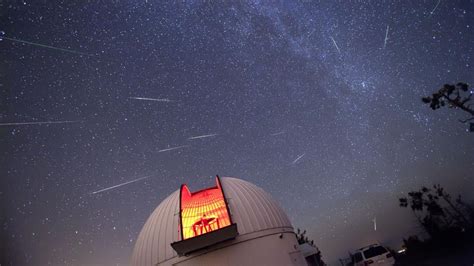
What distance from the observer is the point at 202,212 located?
35.1 ft

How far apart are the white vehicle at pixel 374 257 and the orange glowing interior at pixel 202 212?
7.93m

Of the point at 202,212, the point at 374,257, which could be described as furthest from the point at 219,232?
the point at 374,257

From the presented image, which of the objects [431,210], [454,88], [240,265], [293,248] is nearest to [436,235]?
[431,210]

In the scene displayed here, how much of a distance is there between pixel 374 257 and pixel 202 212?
348 inches

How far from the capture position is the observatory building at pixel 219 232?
865cm

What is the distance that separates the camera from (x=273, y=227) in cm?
984

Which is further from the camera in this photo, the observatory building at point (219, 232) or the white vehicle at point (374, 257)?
the white vehicle at point (374, 257)

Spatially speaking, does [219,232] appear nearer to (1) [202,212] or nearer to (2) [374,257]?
(1) [202,212]

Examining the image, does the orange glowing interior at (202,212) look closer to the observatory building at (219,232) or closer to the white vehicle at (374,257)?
the observatory building at (219,232)

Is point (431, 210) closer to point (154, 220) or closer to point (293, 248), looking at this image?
point (293, 248)

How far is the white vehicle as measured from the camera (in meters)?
12.6

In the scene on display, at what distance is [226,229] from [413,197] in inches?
1433

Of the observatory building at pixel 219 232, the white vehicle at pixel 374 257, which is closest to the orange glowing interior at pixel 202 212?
the observatory building at pixel 219 232

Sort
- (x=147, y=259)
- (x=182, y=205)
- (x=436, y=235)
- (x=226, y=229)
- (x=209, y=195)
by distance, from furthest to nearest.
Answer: (x=436, y=235) < (x=209, y=195) < (x=182, y=205) < (x=147, y=259) < (x=226, y=229)
